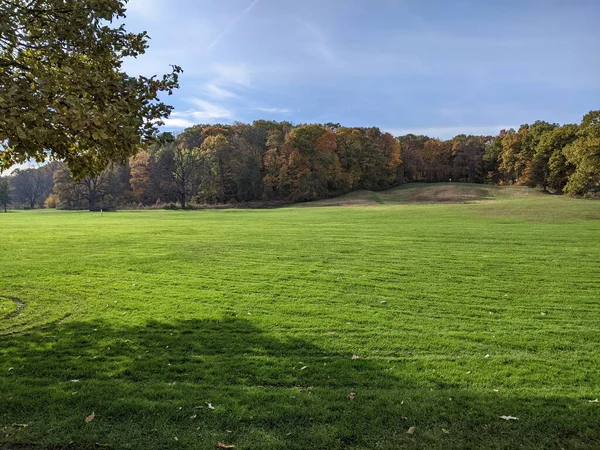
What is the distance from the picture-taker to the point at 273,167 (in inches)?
3194

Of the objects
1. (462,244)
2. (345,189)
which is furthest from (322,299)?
(345,189)

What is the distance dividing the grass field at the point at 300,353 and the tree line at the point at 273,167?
209 ft

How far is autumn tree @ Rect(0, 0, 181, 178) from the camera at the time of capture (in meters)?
6.76

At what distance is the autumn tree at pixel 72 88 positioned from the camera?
266 inches

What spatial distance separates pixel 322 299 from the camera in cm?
1057

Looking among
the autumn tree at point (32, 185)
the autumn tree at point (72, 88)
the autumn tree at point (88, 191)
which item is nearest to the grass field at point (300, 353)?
the autumn tree at point (72, 88)

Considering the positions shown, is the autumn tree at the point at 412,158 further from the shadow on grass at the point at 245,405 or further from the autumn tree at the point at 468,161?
the shadow on grass at the point at 245,405

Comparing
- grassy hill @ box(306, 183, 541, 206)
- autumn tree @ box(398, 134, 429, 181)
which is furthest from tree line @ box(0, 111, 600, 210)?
autumn tree @ box(398, 134, 429, 181)

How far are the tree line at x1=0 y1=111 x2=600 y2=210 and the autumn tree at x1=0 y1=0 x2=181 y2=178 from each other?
65.8 m

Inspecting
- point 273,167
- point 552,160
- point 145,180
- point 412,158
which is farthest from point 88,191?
point 552,160

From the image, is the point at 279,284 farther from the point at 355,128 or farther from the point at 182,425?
the point at 355,128

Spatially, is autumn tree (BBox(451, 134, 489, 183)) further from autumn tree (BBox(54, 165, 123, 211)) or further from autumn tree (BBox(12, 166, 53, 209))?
autumn tree (BBox(12, 166, 53, 209))

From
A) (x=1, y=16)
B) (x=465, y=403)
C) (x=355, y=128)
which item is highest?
(x=355, y=128)

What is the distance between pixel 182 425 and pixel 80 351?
11.1 feet
